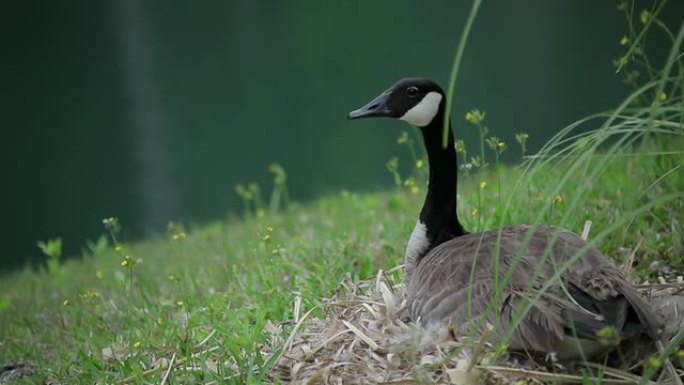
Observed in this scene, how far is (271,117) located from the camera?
17766mm

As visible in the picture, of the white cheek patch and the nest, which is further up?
the white cheek patch

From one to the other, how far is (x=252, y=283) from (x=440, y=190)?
1.37 metres

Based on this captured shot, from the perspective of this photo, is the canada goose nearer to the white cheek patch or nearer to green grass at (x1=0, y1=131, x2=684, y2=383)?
the white cheek patch

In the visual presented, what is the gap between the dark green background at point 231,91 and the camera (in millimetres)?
14062

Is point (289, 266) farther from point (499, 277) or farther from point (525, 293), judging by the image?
point (525, 293)

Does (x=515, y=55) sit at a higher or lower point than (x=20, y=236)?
higher

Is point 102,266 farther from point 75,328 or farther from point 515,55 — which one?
point 515,55

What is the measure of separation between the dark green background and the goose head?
8186 mm

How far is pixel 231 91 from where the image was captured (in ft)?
64.5

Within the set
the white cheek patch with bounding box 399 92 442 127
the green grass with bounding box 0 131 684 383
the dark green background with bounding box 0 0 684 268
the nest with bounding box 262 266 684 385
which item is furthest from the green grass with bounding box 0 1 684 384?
the dark green background with bounding box 0 0 684 268

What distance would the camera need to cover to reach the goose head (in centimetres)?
357

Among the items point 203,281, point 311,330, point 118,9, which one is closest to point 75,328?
point 203,281

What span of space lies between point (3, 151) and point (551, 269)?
51.2 feet

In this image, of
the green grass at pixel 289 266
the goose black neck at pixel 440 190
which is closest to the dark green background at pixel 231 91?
the green grass at pixel 289 266
